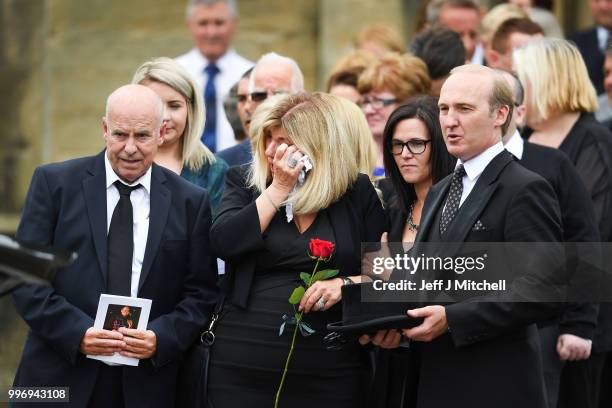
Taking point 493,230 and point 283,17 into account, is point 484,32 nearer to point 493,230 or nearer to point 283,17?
point 283,17

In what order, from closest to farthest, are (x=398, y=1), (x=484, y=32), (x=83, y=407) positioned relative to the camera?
1. (x=83, y=407)
2. (x=484, y=32)
3. (x=398, y=1)

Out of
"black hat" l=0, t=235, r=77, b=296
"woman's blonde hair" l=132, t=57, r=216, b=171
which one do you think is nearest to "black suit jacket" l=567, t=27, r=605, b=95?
"woman's blonde hair" l=132, t=57, r=216, b=171

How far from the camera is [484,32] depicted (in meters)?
10.0

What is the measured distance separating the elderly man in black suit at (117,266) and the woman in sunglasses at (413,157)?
0.98 meters

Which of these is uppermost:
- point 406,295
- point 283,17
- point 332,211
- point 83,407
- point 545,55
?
point 283,17

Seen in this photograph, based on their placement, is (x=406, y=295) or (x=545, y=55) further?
(x=545, y=55)

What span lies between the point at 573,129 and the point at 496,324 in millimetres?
2336

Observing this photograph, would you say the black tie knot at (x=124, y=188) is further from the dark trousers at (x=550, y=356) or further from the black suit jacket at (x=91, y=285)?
the dark trousers at (x=550, y=356)

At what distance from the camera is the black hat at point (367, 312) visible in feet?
18.0

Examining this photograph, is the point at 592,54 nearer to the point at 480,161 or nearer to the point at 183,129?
the point at 183,129

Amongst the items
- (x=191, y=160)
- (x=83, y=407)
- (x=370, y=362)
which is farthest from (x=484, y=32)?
(x=83, y=407)

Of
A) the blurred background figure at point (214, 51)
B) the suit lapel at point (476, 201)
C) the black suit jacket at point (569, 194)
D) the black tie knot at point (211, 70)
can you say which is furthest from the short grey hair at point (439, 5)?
the suit lapel at point (476, 201)

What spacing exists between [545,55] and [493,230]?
2.29m

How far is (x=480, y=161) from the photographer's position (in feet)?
18.3
